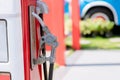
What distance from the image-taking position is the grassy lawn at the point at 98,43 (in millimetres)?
8130

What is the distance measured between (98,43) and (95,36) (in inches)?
14.1

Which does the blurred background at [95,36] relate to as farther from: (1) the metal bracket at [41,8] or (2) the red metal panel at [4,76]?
(2) the red metal panel at [4,76]

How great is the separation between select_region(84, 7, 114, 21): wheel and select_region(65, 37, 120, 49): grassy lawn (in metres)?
0.65

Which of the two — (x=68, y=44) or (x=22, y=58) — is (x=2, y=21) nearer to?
(x=22, y=58)

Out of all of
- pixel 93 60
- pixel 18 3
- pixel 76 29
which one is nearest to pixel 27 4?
pixel 18 3

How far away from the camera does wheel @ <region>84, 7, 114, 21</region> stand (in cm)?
794

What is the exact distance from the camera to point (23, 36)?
1.45 meters

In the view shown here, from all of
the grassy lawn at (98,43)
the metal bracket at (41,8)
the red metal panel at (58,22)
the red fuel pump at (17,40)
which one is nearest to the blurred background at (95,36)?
the grassy lawn at (98,43)

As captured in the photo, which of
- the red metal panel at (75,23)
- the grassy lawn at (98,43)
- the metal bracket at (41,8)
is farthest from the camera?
the grassy lawn at (98,43)

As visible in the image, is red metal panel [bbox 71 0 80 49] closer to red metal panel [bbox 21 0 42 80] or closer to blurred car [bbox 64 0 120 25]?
blurred car [bbox 64 0 120 25]

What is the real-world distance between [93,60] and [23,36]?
4939 millimetres

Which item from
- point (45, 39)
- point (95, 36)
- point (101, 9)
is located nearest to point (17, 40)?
point (45, 39)

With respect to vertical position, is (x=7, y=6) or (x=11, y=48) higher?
(x=7, y=6)

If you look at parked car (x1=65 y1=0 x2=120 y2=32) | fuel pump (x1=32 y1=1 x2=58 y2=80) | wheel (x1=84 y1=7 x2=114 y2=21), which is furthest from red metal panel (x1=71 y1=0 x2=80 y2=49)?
fuel pump (x1=32 y1=1 x2=58 y2=80)
